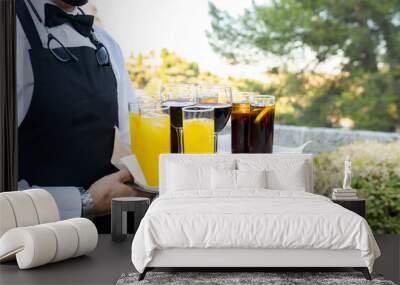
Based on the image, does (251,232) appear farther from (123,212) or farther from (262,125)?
(262,125)

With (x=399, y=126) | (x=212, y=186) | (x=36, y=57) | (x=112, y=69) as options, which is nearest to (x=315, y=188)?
(x=399, y=126)

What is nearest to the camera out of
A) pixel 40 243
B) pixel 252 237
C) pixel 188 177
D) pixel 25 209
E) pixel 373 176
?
pixel 252 237

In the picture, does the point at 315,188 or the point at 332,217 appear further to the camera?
the point at 315,188

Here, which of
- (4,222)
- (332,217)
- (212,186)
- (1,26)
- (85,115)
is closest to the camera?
(332,217)

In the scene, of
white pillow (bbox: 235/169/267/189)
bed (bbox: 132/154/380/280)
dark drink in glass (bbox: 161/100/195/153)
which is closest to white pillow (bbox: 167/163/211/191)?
white pillow (bbox: 235/169/267/189)

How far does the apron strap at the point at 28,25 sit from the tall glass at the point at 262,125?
2.16 meters

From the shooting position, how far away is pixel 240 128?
711cm

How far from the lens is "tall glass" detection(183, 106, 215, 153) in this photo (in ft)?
22.6

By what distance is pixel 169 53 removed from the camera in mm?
7578

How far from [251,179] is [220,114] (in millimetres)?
877

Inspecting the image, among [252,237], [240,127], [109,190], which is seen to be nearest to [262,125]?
[240,127]

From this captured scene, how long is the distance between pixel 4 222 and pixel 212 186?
1747 millimetres

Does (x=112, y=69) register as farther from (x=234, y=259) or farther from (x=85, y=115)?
(x=234, y=259)

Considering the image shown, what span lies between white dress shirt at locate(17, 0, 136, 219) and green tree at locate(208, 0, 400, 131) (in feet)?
3.16
